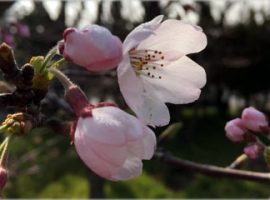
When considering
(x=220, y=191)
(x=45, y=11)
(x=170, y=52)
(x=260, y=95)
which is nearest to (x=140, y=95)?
(x=170, y=52)

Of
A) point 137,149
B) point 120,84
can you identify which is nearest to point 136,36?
point 120,84

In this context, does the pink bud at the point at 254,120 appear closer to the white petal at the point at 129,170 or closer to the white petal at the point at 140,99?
the white petal at the point at 140,99

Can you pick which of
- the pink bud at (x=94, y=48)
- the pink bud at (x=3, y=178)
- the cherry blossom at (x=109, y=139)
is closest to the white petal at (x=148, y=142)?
the cherry blossom at (x=109, y=139)

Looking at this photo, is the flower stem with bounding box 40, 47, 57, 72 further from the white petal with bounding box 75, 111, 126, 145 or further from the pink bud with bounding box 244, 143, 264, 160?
the pink bud with bounding box 244, 143, 264, 160

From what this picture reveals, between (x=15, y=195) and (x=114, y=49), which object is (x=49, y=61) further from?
(x=15, y=195)

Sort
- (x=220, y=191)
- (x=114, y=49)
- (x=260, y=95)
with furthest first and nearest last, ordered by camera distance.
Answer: (x=260, y=95)
(x=220, y=191)
(x=114, y=49)

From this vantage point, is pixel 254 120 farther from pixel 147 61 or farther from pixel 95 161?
pixel 95 161
